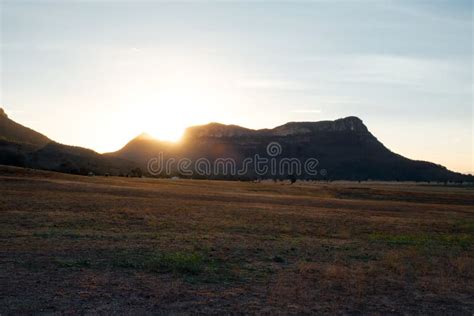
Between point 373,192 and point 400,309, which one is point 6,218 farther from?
point 373,192

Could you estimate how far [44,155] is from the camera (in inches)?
3935

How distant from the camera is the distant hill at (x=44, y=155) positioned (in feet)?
281

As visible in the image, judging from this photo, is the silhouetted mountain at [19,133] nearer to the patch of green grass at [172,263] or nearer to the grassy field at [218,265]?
the grassy field at [218,265]

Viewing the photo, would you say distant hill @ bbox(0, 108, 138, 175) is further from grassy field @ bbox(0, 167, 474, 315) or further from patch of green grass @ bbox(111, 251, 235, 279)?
patch of green grass @ bbox(111, 251, 235, 279)

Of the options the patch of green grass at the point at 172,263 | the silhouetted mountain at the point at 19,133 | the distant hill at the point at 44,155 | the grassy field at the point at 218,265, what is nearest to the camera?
the grassy field at the point at 218,265

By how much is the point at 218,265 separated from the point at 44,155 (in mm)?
92564

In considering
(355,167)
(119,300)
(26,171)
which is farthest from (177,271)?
(355,167)

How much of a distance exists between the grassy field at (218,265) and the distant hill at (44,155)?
60378mm

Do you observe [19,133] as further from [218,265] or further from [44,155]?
[218,265]

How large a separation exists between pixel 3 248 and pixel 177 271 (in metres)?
6.08

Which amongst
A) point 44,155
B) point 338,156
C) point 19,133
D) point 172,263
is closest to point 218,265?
point 172,263

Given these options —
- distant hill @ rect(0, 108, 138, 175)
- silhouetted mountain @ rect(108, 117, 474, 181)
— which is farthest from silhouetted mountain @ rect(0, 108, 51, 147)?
silhouetted mountain @ rect(108, 117, 474, 181)

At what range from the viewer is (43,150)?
103 metres

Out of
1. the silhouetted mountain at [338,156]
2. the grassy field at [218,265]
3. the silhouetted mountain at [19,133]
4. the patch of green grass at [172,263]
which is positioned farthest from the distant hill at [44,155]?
the patch of green grass at [172,263]
